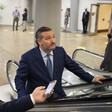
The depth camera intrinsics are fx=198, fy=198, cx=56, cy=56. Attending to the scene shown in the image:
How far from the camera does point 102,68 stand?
7.26m

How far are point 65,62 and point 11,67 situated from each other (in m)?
3.51

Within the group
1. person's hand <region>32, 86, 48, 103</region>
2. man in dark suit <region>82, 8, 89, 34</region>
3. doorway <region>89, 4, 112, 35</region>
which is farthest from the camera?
man in dark suit <region>82, 8, 89, 34</region>

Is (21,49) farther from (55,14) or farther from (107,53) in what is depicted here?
(107,53)

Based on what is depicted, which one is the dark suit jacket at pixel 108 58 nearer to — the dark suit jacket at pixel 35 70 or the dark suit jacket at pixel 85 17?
the dark suit jacket at pixel 35 70

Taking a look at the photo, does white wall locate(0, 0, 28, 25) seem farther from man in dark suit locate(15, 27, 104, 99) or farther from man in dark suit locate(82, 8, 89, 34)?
man in dark suit locate(15, 27, 104, 99)

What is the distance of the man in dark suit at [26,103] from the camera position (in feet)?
6.28

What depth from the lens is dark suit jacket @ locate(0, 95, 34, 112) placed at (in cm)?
195

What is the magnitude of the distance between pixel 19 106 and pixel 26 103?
0.08 m

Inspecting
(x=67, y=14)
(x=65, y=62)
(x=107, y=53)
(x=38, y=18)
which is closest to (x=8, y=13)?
(x=67, y=14)

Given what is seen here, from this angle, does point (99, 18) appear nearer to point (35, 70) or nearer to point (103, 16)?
point (103, 16)

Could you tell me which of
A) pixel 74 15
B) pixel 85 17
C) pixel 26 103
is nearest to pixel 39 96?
pixel 26 103

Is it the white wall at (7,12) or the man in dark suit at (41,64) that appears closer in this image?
the man in dark suit at (41,64)

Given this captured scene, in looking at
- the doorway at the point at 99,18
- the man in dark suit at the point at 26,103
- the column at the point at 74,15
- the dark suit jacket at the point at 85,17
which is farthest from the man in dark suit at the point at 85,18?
the man in dark suit at the point at 26,103

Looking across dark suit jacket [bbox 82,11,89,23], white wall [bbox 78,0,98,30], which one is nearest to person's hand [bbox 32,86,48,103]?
dark suit jacket [bbox 82,11,89,23]
